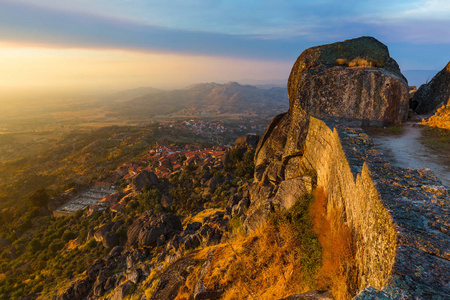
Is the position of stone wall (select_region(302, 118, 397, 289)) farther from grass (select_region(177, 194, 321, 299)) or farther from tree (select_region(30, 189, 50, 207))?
tree (select_region(30, 189, 50, 207))

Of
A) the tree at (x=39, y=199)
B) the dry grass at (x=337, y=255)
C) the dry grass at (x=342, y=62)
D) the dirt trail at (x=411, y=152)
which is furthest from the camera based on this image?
the tree at (x=39, y=199)

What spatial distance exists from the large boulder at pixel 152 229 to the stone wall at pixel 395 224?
1285 cm

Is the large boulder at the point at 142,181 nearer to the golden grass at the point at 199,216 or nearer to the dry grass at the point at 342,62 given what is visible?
the golden grass at the point at 199,216

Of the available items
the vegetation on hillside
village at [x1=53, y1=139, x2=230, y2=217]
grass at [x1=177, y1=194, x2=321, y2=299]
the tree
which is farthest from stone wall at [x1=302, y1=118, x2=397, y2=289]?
the tree

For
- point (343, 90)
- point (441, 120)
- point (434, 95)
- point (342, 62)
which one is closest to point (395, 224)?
point (343, 90)

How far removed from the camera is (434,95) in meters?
10.8

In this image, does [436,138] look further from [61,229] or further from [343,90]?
[61,229]

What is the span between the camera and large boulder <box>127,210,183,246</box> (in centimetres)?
1483

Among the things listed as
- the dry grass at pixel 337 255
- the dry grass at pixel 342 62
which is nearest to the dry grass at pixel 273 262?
the dry grass at pixel 337 255

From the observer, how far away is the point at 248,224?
30.3ft

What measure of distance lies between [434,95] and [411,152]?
720 centimetres

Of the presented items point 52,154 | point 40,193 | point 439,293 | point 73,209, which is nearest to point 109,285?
point 439,293

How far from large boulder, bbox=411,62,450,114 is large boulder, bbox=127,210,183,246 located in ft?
55.4

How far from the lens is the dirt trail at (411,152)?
18.4 feet
